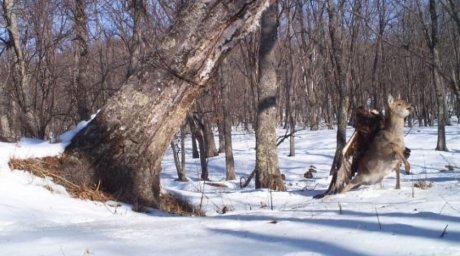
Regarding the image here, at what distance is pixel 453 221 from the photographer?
317 centimetres

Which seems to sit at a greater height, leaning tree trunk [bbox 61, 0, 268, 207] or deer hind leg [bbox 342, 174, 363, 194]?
leaning tree trunk [bbox 61, 0, 268, 207]

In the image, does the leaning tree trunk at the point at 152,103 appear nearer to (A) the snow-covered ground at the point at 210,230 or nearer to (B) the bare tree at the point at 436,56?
(A) the snow-covered ground at the point at 210,230

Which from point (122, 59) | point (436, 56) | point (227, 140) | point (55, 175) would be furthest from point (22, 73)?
point (436, 56)

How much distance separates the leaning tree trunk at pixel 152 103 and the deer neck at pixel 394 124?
2743 millimetres

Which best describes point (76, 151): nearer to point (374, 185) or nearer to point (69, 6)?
point (374, 185)

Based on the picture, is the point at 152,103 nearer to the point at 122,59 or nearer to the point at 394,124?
the point at 394,124

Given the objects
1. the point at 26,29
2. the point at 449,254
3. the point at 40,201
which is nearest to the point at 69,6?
the point at 26,29

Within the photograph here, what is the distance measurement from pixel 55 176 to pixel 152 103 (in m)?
1.27

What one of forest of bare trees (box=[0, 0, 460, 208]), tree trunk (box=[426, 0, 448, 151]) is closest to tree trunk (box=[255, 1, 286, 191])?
forest of bare trees (box=[0, 0, 460, 208])

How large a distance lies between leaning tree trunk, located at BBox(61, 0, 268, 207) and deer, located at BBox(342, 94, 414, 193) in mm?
2740

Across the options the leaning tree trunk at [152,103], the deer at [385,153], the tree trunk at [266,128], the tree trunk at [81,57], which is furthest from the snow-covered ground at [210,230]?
the tree trunk at [81,57]

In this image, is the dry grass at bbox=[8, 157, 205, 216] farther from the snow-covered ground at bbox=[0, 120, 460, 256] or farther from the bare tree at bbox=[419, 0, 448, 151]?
the bare tree at bbox=[419, 0, 448, 151]

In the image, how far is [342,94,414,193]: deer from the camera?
7363 millimetres

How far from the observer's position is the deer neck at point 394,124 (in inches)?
292
